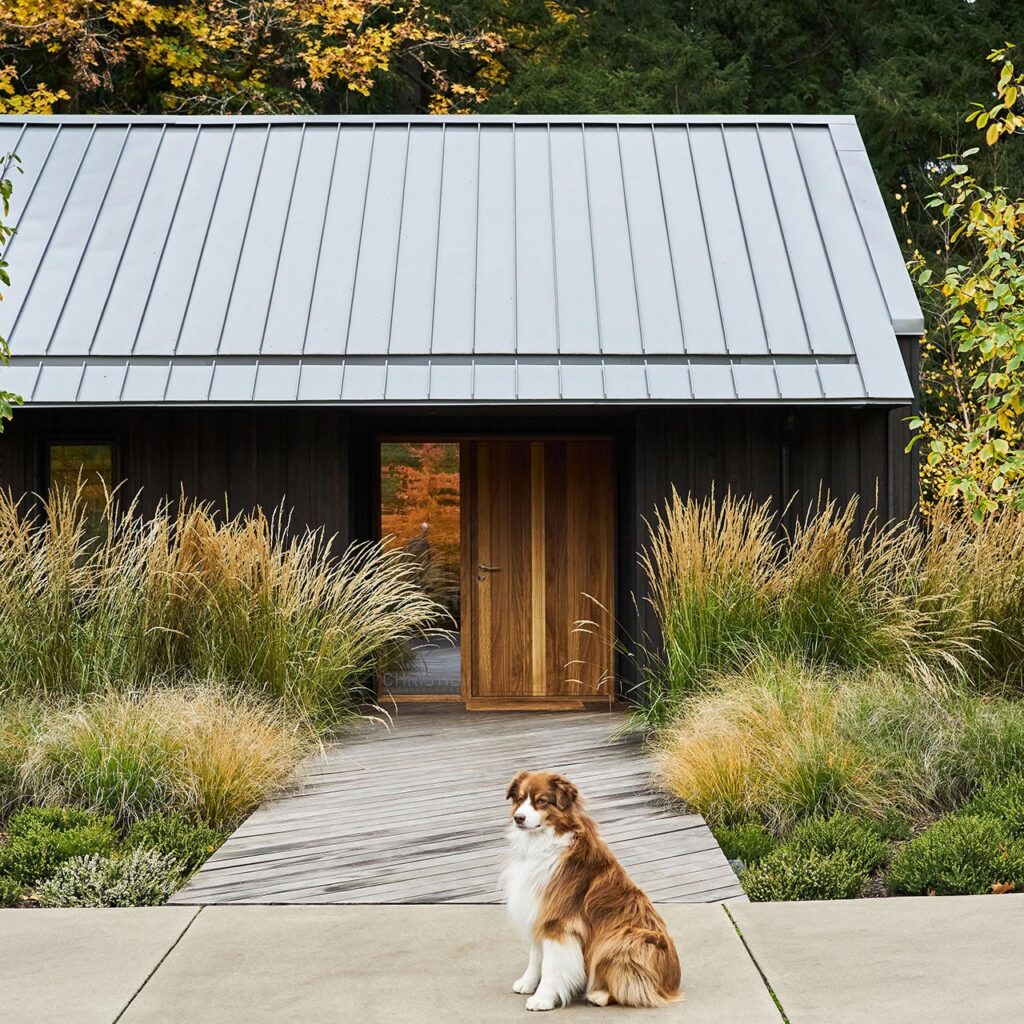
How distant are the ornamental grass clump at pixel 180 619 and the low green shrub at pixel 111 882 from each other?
6.38ft

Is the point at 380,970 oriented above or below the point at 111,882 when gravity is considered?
below

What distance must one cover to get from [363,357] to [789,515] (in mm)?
3270

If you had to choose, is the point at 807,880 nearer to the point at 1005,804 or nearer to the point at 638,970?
the point at 1005,804

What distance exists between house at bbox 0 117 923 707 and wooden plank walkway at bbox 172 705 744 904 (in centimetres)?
193

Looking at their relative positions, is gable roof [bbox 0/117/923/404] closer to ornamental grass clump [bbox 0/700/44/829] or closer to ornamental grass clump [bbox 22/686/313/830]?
ornamental grass clump [bbox 0/700/44/829]

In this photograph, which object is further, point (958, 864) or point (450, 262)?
point (450, 262)

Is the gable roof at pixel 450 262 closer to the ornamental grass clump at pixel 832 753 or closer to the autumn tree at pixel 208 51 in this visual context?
the ornamental grass clump at pixel 832 753

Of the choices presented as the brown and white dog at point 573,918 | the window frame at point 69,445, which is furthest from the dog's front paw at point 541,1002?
the window frame at point 69,445

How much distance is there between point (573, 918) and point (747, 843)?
1.83 meters

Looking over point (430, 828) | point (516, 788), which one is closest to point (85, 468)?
point (430, 828)

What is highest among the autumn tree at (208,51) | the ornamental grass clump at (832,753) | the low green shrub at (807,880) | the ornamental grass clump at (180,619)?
the autumn tree at (208,51)

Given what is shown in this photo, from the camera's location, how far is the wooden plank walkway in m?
4.91

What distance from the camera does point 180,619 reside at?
7.46 meters

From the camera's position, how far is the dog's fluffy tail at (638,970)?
374 centimetres
